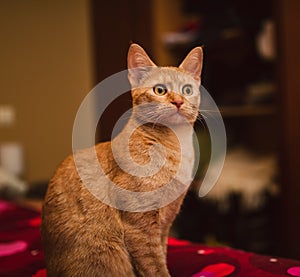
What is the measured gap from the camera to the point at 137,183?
2.13 ft

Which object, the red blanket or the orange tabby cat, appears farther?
the red blanket

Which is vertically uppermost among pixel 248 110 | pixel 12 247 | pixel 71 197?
pixel 248 110

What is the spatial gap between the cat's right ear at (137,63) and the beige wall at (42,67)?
7.75 ft

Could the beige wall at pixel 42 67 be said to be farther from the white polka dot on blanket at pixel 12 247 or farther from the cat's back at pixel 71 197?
the cat's back at pixel 71 197

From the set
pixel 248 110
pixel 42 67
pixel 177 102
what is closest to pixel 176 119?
pixel 177 102

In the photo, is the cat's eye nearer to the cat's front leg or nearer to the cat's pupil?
the cat's pupil

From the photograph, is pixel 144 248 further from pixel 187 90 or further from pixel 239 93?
pixel 239 93

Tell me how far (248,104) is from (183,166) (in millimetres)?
1532

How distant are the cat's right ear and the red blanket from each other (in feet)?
1.24

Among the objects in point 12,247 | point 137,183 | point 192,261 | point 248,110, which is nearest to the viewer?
point 137,183

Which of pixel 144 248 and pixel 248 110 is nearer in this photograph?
pixel 144 248

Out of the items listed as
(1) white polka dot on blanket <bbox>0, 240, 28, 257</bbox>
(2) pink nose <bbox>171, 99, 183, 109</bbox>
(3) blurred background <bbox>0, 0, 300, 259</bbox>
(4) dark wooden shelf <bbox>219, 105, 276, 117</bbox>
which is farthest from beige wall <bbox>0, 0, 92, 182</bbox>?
(2) pink nose <bbox>171, 99, 183, 109</bbox>

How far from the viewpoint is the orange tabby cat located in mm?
653

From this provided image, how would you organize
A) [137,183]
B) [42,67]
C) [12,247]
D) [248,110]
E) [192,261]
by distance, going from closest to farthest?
[137,183], [192,261], [12,247], [248,110], [42,67]
